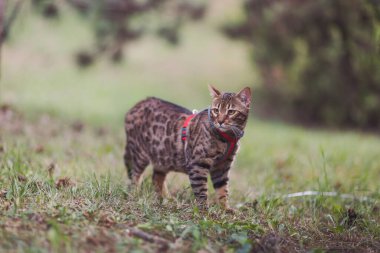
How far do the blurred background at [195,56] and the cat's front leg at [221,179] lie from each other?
272 cm

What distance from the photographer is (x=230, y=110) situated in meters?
4.65

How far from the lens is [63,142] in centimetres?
779

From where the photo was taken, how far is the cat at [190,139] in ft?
15.4

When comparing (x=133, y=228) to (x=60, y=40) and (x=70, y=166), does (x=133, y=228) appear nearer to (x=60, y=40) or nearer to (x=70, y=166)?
(x=70, y=166)

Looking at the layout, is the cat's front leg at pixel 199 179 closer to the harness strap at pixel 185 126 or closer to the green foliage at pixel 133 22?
the harness strap at pixel 185 126

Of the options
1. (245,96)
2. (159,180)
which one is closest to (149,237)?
(245,96)

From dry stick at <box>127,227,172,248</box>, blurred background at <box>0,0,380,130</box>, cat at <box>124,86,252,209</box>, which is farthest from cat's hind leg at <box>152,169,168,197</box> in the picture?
blurred background at <box>0,0,380,130</box>

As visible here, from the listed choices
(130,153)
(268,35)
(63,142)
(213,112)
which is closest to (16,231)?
(213,112)

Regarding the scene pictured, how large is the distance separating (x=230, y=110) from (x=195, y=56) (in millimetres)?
22622

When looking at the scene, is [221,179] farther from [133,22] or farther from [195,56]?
[195,56]

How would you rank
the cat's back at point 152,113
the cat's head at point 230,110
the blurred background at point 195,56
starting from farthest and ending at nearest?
the blurred background at point 195,56, the cat's back at point 152,113, the cat's head at point 230,110

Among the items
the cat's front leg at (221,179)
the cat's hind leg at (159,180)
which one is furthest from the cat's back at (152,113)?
the cat's front leg at (221,179)

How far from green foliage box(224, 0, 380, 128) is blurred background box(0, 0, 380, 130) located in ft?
0.11

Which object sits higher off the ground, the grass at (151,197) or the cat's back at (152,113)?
the cat's back at (152,113)
